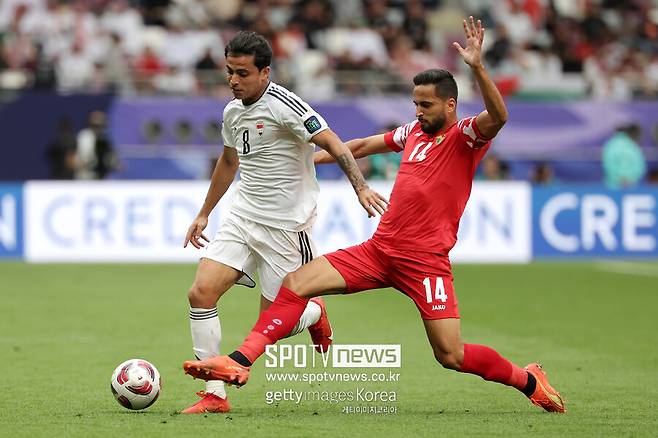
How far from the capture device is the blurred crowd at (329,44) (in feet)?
81.5

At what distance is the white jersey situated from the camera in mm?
8258

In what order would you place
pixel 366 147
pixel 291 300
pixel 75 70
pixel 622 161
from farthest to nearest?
pixel 75 70 → pixel 622 161 → pixel 366 147 → pixel 291 300

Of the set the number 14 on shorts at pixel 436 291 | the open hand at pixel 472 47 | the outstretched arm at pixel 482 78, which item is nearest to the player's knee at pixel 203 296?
the number 14 on shorts at pixel 436 291

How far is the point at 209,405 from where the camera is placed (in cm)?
806

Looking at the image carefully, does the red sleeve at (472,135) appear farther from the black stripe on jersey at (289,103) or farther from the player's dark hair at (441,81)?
the black stripe on jersey at (289,103)

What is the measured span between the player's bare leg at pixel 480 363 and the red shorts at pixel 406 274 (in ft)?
0.29

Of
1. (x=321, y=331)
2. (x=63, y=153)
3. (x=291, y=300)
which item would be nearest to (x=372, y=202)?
(x=291, y=300)

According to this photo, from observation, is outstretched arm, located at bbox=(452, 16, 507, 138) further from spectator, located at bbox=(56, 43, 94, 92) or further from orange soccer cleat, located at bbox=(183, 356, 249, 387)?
spectator, located at bbox=(56, 43, 94, 92)

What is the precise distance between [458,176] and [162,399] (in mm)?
2408

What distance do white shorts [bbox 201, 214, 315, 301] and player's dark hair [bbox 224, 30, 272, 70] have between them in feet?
3.37

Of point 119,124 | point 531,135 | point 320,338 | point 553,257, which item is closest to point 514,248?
point 553,257

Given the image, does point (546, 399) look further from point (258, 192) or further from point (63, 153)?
point (63, 153)

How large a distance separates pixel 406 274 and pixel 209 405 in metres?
1.43

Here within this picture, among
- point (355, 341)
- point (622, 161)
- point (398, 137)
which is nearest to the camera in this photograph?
point (398, 137)
